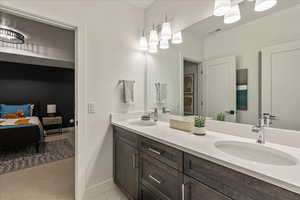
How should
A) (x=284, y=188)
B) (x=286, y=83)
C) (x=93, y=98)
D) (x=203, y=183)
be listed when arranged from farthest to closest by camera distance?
(x=93, y=98) < (x=286, y=83) < (x=203, y=183) < (x=284, y=188)

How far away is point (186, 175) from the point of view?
3.19 ft

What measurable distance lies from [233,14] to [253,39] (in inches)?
11.0

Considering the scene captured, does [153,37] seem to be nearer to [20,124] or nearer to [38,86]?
[20,124]

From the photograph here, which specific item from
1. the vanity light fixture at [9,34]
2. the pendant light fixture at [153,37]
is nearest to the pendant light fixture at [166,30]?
the pendant light fixture at [153,37]

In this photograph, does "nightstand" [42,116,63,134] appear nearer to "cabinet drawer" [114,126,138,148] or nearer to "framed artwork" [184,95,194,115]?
"cabinet drawer" [114,126,138,148]

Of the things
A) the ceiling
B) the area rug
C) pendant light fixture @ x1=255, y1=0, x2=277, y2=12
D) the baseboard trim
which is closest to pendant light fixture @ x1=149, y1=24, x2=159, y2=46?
the ceiling

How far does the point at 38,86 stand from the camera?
16.6 ft

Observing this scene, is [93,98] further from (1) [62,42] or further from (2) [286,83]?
(1) [62,42]

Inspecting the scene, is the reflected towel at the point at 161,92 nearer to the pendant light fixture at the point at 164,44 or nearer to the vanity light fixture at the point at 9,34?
the pendant light fixture at the point at 164,44

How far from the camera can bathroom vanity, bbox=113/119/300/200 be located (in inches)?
27.1

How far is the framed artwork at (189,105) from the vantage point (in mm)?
1711

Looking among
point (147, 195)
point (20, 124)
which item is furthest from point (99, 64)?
point (20, 124)

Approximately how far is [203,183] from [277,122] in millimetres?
751

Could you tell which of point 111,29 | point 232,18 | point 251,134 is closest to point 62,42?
point 111,29
